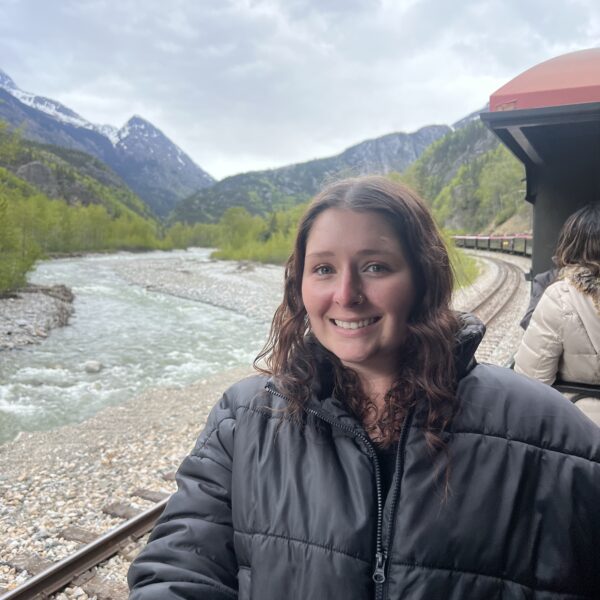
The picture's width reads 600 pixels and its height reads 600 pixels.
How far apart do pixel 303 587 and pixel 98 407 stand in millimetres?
8598

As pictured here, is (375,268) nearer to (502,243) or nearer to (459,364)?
(459,364)

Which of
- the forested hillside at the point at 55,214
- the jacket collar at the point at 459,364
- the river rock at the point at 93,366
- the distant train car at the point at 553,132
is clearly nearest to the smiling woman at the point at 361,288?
the jacket collar at the point at 459,364

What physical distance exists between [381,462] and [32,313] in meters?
18.4

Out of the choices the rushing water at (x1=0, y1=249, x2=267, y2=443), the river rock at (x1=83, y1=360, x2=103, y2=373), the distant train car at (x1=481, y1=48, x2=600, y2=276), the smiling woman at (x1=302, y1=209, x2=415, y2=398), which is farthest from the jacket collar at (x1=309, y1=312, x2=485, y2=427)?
the river rock at (x1=83, y1=360, x2=103, y2=373)

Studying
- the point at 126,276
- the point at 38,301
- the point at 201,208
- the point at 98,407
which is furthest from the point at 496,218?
the point at 201,208

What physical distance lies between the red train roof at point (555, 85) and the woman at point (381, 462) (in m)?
2.44

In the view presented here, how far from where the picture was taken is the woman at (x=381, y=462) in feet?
3.82

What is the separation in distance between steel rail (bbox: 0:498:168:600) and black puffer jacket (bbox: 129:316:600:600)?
100 inches

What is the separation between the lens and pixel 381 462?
1.32 metres

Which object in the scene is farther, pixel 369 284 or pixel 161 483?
pixel 161 483

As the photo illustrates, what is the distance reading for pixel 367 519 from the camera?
120cm

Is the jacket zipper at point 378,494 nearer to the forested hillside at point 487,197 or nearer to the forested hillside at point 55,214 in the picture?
the forested hillside at point 55,214

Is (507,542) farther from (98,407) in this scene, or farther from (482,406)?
(98,407)

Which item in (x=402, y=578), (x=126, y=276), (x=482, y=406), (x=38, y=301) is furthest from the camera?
(x=126, y=276)
